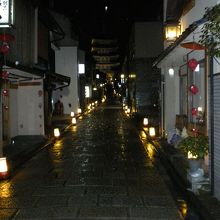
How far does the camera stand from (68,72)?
177ft

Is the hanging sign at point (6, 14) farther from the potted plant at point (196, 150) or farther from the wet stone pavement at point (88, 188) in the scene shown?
the potted plant at point (196, 150)

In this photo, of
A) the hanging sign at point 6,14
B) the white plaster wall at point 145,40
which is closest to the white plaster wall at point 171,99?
the hanging sign at point 6,14

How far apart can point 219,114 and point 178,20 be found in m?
12.0

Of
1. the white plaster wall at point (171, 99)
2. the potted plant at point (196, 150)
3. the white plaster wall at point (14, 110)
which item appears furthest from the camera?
the white plaster wall at point (14, 110)

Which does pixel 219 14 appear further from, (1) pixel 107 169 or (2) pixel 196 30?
(1) pixel 107 169

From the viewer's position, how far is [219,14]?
8.03 meters

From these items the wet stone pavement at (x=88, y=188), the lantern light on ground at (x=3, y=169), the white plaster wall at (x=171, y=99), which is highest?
the white plaster wall at (x=171, y=99)

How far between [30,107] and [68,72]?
2875cm

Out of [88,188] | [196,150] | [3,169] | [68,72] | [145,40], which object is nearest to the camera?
[196,150]

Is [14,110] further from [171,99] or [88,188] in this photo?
[88,188]

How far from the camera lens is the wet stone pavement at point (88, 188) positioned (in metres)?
9.38

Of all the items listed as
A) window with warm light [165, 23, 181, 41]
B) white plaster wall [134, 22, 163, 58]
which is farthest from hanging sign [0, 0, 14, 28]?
white plaster wall [134, 22, 163, 58]

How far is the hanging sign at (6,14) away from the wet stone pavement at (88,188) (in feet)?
17.5

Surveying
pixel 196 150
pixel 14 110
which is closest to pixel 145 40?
pixel 14 110
